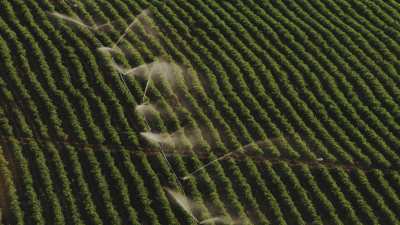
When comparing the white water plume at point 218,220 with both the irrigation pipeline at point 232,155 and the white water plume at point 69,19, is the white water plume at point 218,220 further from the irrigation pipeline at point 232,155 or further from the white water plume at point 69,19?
the white water plume at point 69,19

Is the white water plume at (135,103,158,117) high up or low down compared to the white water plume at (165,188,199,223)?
up

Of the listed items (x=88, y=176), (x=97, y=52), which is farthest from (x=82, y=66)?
(x=88, y=176)

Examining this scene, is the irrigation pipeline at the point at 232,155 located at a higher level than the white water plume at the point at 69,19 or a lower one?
lower

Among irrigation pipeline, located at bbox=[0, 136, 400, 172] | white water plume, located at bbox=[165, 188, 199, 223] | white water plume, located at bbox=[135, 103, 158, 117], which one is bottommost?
white water plume, located at bbox=[165, 188, 199, 223]

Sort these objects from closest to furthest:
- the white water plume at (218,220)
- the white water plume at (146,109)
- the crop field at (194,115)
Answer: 1. the white water plume at (218,220)
2. the crop field at (194,115)
3. the white water plume at (146,109)

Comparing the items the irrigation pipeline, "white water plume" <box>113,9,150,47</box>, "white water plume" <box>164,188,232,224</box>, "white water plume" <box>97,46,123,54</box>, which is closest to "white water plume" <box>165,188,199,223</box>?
"white water plume" <box>164,188,232,224</box>

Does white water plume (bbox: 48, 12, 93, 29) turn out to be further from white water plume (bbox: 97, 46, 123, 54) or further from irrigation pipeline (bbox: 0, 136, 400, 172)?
irrigation pipeline (bbox: 0, 136, 400, 172)

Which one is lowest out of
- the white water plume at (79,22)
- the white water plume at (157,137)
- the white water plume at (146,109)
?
the white water plume at (157,137)

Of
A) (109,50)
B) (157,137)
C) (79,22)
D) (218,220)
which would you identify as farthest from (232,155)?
(79,22)

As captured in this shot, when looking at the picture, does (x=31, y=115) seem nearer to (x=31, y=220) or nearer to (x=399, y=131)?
(x=31, y=220)

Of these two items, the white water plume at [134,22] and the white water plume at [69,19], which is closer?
the white water plume at [134,22]

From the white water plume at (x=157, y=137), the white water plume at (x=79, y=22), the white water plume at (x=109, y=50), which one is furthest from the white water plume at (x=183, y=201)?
the white water plume at (x=79, y=22)
